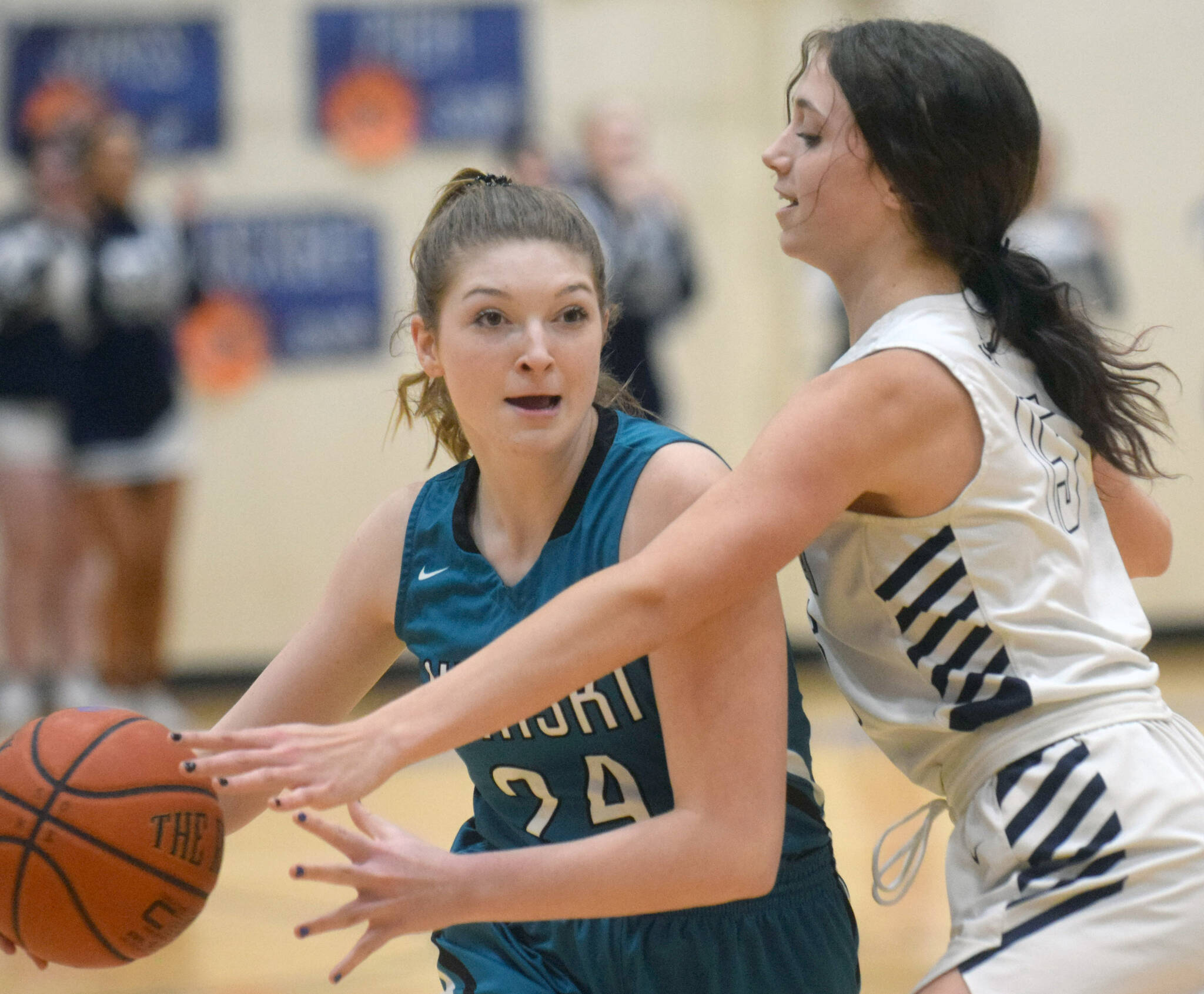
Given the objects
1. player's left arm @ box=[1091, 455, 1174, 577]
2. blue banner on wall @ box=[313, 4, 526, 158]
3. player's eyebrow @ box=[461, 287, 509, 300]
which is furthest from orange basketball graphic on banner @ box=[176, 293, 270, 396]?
player's left arm @ box=[1091, 455, 1174, 577]

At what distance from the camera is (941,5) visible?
6918mm

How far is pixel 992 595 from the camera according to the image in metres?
1.90

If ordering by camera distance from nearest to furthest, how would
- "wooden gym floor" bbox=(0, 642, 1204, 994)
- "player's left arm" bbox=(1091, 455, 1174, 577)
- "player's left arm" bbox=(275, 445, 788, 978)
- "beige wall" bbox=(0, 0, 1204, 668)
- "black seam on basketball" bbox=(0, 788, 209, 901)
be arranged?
1. "player's left arm" bbox=(275, 445, 788, 978)
2. "black seam on basketball" bbox=(0, 788, 209, 901)
3. "player's left arm" bbox=(1091, 455, 1174, 577)
4. "wooden gym floor" bbox=(0, 642, 1204, 994)
5. "beige wall" bbox=(0, 0, 1204, 668)

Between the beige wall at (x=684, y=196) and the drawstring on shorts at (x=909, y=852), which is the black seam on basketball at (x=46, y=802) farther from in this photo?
the beige wall at (x=684, y=196)

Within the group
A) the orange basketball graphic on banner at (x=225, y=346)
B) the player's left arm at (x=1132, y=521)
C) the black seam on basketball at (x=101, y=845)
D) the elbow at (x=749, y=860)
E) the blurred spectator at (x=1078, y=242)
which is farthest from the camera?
the blurred spectator at (x=1078, y=242)

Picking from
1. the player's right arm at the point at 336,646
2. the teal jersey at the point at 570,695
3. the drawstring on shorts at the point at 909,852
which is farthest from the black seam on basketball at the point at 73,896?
the drawstring on shorts at the point at 909,852

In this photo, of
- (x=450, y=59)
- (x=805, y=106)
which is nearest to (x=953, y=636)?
(x=805, y=106)

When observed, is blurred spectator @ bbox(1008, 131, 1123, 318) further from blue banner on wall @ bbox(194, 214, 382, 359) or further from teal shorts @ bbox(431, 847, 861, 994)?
teal shorts @ bbox(431, 847, 861, 994)

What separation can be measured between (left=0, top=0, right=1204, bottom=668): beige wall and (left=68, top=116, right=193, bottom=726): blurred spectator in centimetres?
73

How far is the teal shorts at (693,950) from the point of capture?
2012 millimetres

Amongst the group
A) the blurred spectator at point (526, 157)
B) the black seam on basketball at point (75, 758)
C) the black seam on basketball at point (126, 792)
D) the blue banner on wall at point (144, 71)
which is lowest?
the black seam on basketball at point (126, 792)

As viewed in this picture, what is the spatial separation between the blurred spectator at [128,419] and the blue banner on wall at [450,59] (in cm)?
136

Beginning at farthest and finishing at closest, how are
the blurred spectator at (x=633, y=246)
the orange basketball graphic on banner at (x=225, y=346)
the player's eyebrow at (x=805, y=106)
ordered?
the orange basketball graphic on banner at (x=225, y=346), the blurred spectator at (x=633, y=246), the player's eyebrow at (x=805, y=106)

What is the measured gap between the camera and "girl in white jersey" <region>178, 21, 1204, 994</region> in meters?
1.75
